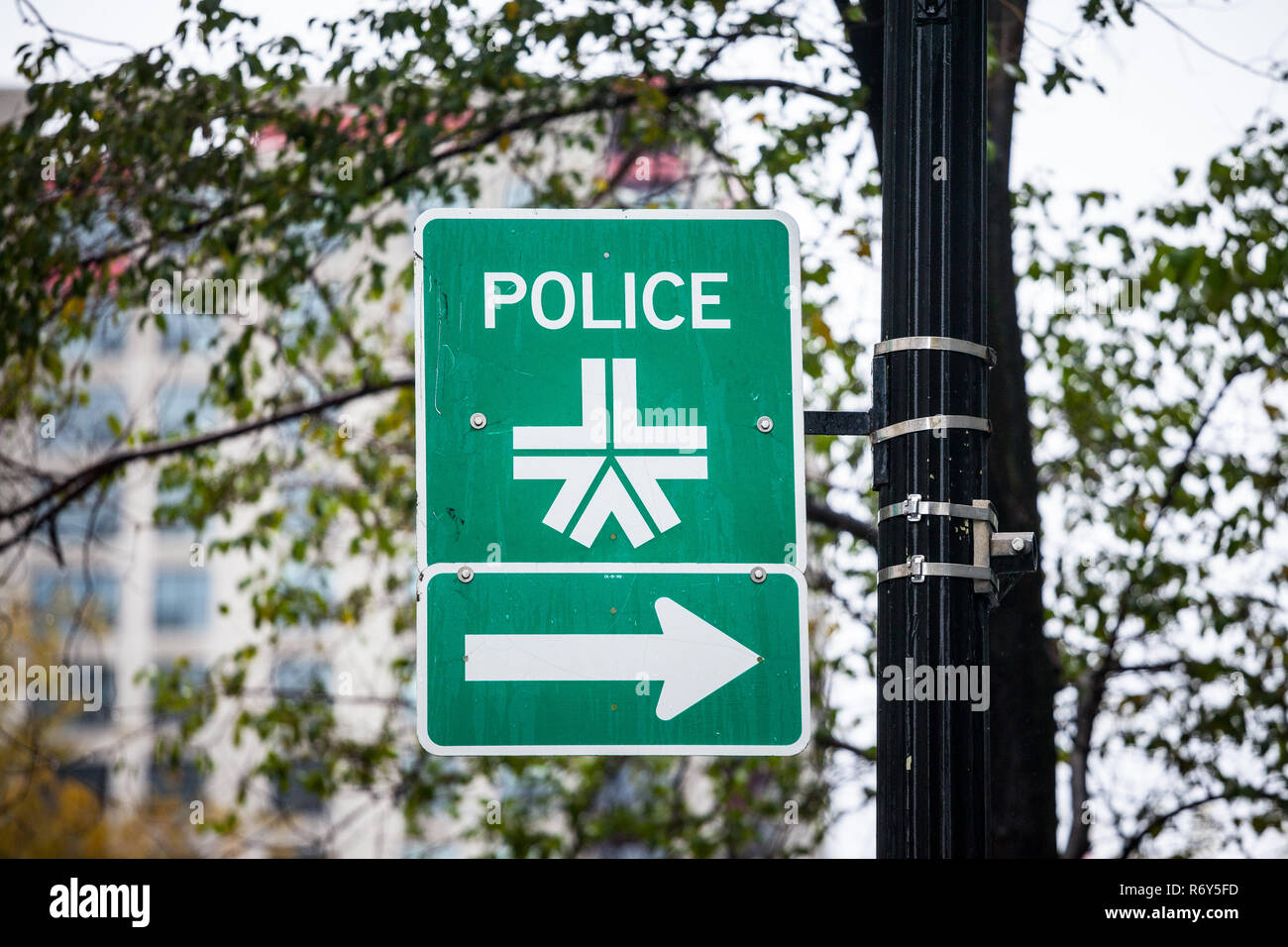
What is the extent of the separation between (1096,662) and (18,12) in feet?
21.9

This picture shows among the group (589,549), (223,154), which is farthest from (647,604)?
(223,154)

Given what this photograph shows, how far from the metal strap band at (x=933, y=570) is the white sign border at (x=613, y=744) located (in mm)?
197

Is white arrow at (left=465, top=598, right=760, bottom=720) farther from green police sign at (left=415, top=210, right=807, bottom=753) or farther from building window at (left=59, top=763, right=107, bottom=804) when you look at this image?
building window at (left=59, top=763, right=107, bottom=804)

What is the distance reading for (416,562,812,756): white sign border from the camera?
2.74 m

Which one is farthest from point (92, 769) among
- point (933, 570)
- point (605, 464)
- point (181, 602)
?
point (181, 602)

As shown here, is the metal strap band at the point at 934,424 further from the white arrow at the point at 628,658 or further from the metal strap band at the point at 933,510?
the white arrow at the point at 628,658

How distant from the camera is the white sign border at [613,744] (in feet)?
8.98

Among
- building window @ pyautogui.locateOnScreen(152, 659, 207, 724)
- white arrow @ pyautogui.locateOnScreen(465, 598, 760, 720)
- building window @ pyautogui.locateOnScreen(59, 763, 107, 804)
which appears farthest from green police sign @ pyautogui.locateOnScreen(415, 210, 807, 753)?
building window @ pyautogui.locateOnScreen(152, 659, 207, 724)

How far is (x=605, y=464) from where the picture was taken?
2.88 meters

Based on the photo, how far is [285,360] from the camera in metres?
8.04

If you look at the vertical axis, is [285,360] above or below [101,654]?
above

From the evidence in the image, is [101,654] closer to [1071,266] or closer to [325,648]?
[325,648]
